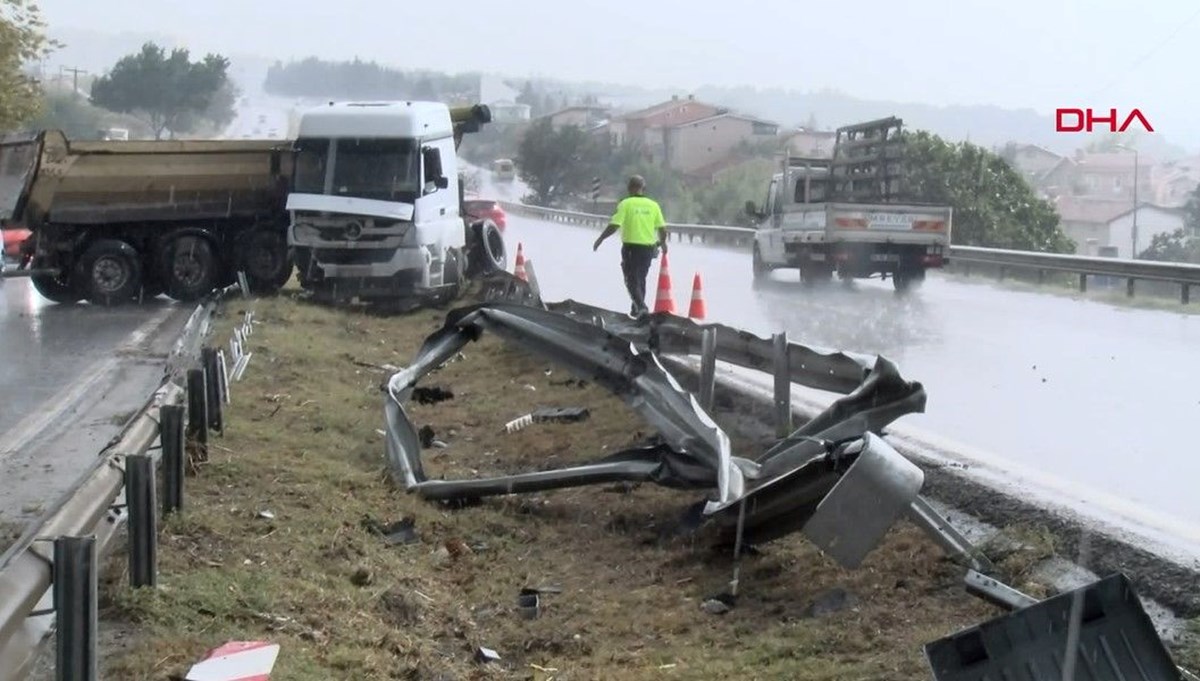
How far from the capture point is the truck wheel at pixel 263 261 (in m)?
25.3

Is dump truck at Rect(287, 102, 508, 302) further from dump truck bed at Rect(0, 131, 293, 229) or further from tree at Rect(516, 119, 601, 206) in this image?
tree at Rect(516, 119, 601, 206)

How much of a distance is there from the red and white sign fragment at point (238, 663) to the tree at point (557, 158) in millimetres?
21960

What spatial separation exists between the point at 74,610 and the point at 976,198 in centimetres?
2072

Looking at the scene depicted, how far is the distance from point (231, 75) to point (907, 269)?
24.4 metres

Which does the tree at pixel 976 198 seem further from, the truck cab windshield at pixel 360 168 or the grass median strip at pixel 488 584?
the grass median strip at pixel 488 584

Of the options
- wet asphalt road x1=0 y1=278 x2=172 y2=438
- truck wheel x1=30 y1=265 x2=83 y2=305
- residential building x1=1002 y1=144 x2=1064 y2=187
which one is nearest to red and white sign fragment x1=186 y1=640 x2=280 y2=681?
wet asphalt road x1=0 y1=278 x2=172 y2=438

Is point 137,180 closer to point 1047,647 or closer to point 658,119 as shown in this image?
point 658,119

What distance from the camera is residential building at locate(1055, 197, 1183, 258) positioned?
15172 mm

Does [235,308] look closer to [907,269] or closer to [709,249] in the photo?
[907,269]

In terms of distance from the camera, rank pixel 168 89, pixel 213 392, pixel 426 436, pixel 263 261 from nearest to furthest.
Result: pixel 213 392
pixel 426 436
pixel 263 261
pixel 168 89

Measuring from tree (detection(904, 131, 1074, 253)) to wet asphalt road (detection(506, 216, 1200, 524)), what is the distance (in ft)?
3.14

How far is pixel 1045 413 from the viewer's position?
1229cm

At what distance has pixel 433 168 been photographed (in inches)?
929

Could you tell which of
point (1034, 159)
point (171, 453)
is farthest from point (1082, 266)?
point (171, 453)
